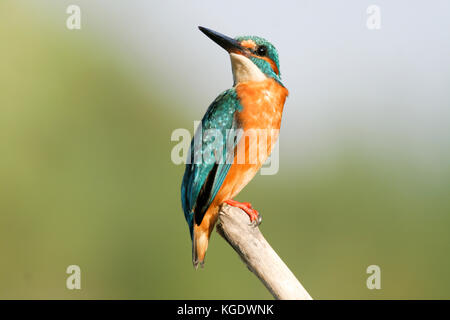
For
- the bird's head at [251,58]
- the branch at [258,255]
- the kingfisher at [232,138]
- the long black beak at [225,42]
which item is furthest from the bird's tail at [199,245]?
the long black beak at [225,42]

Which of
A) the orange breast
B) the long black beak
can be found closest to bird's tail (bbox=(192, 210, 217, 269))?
the orange breast

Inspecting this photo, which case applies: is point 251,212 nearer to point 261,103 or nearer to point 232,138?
point 232,138

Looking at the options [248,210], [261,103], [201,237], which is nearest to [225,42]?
[261,103]

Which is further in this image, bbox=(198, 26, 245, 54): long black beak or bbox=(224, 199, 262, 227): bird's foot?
bbox=(198, 26, 245, 54): long black beak

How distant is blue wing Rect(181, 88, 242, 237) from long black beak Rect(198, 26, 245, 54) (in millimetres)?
278

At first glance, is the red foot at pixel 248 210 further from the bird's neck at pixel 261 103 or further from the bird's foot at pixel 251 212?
the bird's neck at pixel 261 103

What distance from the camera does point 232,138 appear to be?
337 centimetres

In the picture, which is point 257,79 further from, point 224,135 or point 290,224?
point 290,224

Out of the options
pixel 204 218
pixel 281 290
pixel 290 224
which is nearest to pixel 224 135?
pixel 204 218

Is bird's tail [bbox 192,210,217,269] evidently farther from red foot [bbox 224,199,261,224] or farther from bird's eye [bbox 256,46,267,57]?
bird's eye [bbox 256,46,267,57]

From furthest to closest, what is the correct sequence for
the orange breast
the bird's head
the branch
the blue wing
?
the bird's head < the orange breast < the blue wing < the branch

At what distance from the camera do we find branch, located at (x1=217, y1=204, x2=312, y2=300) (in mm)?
2430

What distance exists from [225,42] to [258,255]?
58.4 inches

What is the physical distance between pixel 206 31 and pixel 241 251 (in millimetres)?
1335
